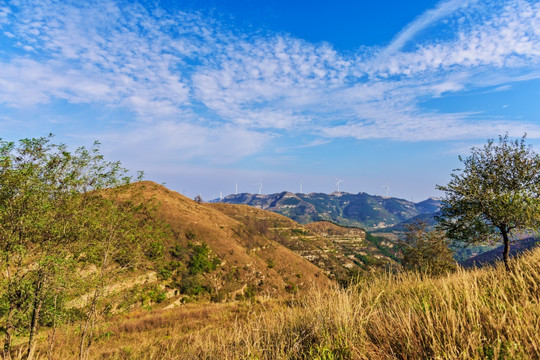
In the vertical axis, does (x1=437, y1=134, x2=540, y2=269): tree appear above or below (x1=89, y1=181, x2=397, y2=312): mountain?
above

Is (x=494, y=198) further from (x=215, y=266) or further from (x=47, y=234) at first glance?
(x=215, y=266)

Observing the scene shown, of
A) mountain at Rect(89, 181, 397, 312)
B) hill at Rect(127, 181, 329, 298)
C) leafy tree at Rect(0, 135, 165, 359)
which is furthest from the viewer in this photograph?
hill at Rect(127, 181, 329, 298)

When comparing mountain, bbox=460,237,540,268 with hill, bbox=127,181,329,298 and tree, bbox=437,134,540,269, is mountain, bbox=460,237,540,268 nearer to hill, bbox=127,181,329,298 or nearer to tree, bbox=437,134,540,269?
tree, bbox=437,134,540,269

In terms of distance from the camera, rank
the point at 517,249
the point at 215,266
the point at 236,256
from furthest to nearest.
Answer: the point at 236,256 → the point at 215,266 → the point at 517,249

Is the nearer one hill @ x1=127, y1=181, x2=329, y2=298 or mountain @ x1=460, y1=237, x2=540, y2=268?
mountain @ x1=460, y1=237, x2=540, y2=268

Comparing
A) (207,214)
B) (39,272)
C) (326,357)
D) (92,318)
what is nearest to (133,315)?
(92,318)

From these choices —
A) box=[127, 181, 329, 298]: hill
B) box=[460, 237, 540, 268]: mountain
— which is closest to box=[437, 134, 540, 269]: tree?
box=[460, 237, 540, 268]: mountain

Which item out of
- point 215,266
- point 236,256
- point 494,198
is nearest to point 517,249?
point 494,198

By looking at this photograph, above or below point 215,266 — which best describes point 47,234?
above

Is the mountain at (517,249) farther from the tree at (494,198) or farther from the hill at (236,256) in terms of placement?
the hill at (236,256)

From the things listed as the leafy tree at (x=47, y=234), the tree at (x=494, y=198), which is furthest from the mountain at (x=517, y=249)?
the leafy tree at (x=47, y=234)

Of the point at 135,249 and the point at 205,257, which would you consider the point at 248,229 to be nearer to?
the point at 205,257

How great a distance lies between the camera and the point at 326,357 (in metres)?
4.02

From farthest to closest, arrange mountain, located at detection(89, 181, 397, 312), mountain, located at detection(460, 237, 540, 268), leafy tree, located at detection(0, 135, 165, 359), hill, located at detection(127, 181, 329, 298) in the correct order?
hill, located at detection(127, 181, 329, 298) → mountain, located at detection(89, 181, 397, 312) → leafy tree, located at detection(0, 135, 165, 359) → mountain, located at detection(460, 237, 540, 268)
